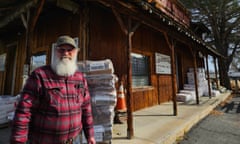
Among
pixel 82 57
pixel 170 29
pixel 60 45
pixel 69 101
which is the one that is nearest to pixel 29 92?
pixel 69 101

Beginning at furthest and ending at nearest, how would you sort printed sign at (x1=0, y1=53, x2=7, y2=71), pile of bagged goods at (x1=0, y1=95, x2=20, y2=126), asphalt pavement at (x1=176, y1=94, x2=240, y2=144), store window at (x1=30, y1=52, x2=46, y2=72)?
printed sign at (x1=0, y1=53, x2=7, y2=71) → store window at (x1=30, y1=52, x2=46, y2=72) → pile of bagged goods at (x1=0, y1=95, x2=20, y2=126) → asphalt pavement at (x1=176, y1=94, x2=240, y2=144)

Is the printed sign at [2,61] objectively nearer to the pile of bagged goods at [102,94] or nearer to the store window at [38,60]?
the store window at [38,60]

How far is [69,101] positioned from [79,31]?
8.89 feet

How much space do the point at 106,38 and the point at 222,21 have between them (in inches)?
546

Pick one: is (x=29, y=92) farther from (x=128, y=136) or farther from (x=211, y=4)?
(x=211, y=4)

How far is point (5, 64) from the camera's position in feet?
21.1

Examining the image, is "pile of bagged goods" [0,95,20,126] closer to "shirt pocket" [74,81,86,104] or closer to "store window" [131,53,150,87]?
"shirt pocket" [74,81,86,104]

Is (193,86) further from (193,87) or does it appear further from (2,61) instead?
(2,61)

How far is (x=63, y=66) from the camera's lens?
1504mm

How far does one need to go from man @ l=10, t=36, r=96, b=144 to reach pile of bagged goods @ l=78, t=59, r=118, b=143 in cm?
117

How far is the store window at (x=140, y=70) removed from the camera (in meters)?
5.26

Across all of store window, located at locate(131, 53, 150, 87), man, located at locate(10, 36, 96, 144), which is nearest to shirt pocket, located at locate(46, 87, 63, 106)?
man, located at locate(10, 36, 96, 144)

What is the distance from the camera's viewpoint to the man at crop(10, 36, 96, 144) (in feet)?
4.26

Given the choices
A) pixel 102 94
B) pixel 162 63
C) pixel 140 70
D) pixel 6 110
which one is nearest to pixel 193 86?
pixel 162 63
